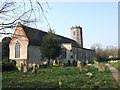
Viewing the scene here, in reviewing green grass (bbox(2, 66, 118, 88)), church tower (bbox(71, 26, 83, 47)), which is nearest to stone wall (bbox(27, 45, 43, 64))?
green grass (bbox(2, 66, 118, 88))

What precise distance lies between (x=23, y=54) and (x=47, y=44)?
Answer: 8.13 meters

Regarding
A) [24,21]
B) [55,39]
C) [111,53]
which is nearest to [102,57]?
[111,53]

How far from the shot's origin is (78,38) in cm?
9500

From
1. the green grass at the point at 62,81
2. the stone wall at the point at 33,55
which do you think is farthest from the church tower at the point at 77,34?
the green grass at the point at 62,81

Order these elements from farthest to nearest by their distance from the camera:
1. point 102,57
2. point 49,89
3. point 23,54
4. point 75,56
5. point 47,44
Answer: point 102,57 < point 75,56 < point 23,54 < point 47,44 < point 49,89

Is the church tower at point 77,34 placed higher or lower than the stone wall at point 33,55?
higher

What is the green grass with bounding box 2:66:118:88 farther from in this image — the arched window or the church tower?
the church tower

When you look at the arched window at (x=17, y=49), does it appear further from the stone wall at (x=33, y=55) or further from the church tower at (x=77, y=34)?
the church tower at (x=77, y=34)

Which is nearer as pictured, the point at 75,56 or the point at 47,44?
the point at 47,44

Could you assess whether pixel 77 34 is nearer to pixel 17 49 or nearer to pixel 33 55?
pixel 33 55

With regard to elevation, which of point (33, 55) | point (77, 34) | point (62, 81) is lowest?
point (62, 81)

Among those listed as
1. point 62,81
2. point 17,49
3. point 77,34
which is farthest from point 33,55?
point 77,34

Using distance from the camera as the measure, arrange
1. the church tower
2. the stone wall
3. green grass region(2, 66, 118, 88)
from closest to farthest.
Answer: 1. green grass region(2, 66, 118, 88)
2. the stone wall
3. the church tower

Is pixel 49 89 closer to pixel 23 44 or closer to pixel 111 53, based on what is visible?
pixel 23 44
